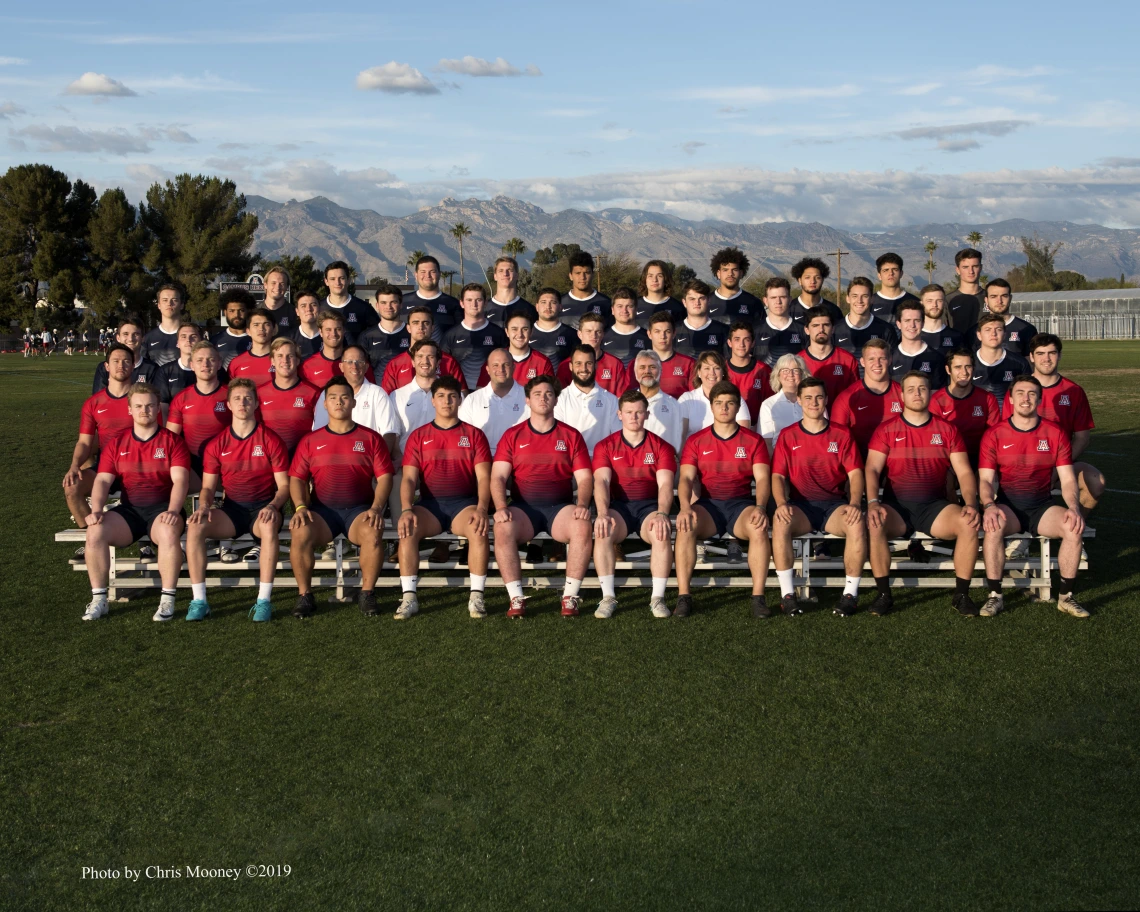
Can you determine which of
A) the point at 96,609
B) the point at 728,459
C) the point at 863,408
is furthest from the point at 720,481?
the point at 96,609

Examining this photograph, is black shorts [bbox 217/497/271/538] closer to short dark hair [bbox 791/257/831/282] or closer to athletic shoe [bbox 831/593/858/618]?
athletic shoe [bbox 831/593/858/618]

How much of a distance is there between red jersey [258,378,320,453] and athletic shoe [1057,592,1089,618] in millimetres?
5070

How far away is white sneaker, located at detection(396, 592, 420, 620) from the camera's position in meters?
6.17

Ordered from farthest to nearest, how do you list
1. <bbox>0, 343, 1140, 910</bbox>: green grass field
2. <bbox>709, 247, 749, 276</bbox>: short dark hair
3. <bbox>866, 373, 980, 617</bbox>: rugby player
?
<bbox>709, 247, 749, 276</bbox>: short dark hair < <bbox>866, 373, 980, 617</bbox>: rugby player < <bbox>0, 343, 1140, 910</bbox>: green grass field

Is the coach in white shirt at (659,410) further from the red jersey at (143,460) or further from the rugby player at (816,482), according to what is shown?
the red jersey at (143,460)

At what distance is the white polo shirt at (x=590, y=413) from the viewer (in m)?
7.07

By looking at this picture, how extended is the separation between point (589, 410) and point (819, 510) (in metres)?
1.72

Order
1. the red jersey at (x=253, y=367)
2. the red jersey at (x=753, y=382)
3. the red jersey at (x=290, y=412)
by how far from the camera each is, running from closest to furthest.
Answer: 1. the red jersey at (x=290, y=412)
2. the red jersey at (x=753, y=382)
3. the red jersey at (x=253, y=367)

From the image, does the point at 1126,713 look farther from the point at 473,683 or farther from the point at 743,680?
the point at 473,683

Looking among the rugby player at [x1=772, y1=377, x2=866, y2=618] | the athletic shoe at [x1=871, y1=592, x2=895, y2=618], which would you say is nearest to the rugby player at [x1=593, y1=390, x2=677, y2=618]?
the rugby player at [x1=772, y1=377, x2=866, y2=618]

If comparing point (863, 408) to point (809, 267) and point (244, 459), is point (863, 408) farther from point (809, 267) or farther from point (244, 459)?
point (244, 459)

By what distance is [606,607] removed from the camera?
616cm

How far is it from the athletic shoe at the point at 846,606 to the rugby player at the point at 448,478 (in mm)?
2170

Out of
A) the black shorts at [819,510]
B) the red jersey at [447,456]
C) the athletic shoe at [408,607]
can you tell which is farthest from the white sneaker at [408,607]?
the black shorts at [819,510]
